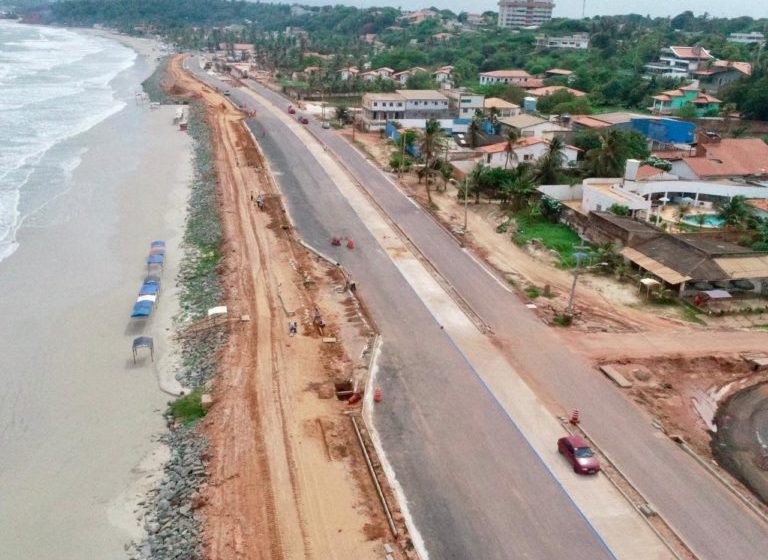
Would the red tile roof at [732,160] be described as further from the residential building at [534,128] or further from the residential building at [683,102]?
the residential building at [683,102]

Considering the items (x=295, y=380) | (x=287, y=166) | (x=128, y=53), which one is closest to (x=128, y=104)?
(x=287, y=166)

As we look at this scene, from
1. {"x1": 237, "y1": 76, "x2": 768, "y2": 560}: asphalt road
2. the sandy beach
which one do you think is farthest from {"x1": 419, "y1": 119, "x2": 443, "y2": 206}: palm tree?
the sandy beach

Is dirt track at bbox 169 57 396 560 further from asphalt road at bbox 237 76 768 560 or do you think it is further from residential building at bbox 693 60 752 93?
residential building at bbox 693 60 752 93

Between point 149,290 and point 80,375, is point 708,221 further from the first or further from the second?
point 80,375

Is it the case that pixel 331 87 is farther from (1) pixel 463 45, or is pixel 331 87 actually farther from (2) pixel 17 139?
(1) pixel 463 45

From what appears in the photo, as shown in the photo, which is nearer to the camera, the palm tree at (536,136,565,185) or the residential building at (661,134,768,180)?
the palm tree at (536,136,565,185)

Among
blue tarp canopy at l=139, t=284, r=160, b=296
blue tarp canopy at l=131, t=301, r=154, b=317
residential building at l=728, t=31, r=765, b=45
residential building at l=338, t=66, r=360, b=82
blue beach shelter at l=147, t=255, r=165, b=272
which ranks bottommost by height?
blue tarp canopy at l=131, t=301, r=154, b=317
